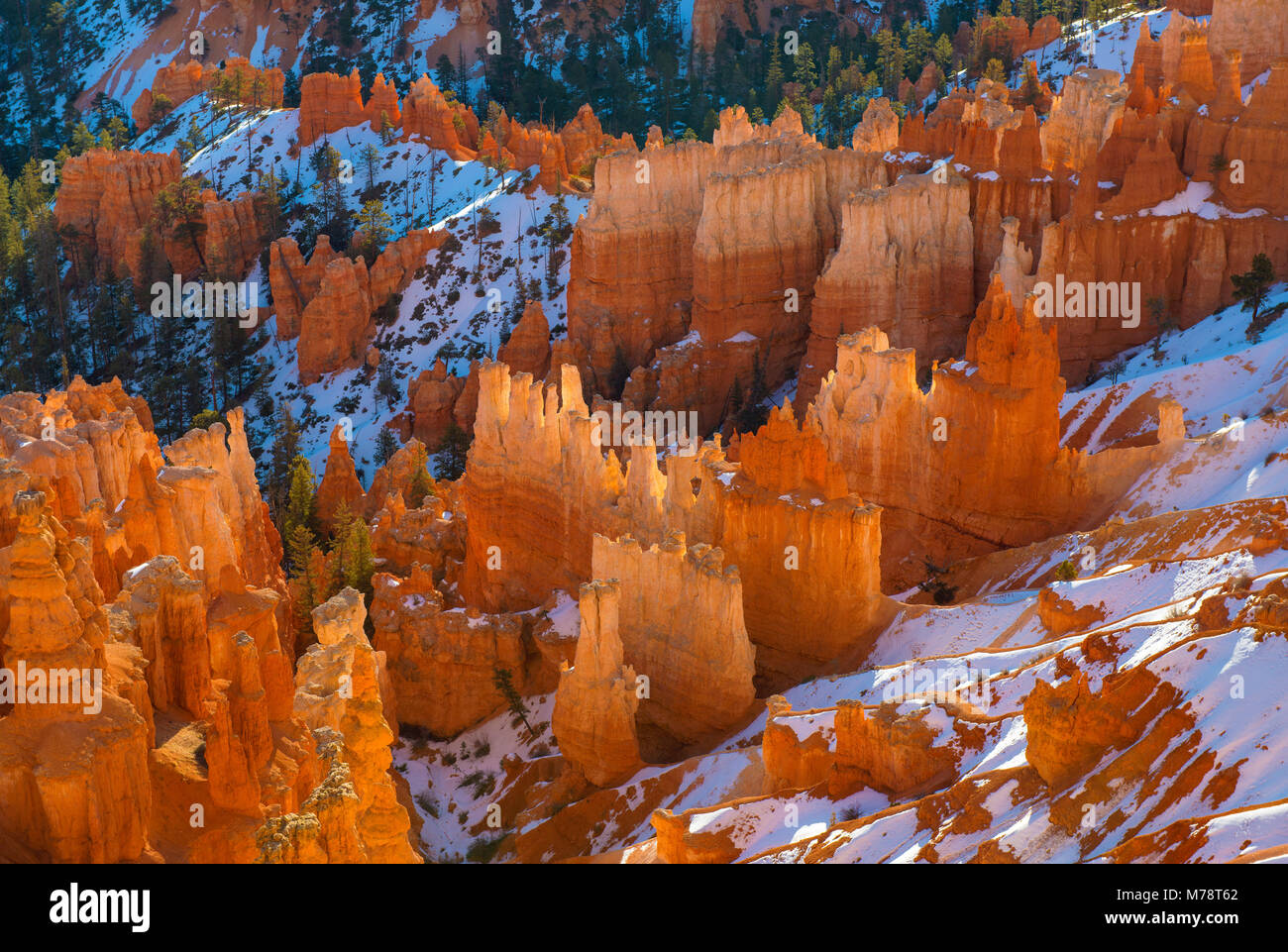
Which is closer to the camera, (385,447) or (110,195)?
(385,447)

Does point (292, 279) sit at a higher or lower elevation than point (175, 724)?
lower

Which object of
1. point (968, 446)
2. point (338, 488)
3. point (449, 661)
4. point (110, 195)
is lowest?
point (338, 488)

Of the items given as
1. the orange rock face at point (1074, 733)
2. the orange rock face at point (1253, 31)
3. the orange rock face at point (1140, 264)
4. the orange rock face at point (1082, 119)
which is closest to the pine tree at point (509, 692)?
the orange rock face at point (1074, 733)

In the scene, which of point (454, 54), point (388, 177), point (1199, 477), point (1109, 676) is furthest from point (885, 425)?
point (454, 54)

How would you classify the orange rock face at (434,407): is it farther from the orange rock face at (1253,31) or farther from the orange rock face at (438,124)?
the orange rock face at (1253,31)

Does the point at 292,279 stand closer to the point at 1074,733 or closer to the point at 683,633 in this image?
the point at 683,633

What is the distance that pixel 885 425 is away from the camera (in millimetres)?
40281

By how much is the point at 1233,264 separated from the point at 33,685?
4242 centimetres

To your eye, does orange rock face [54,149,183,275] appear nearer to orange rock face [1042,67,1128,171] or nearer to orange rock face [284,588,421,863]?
orange rock face [1042,67,1128,171]

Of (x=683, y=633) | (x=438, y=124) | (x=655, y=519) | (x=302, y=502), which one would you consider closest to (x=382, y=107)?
(x=438, y=124)

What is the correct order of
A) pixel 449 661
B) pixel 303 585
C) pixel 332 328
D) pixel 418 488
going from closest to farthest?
pixel 449 661
pixel 303 585
pixel 418 488
pixel 332 328

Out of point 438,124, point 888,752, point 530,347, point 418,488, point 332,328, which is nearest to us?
point 888,752

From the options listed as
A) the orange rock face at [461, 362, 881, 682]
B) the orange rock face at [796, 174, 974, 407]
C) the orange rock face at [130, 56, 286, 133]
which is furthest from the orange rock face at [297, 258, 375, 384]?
the orange rock face at [461, 362, 881, 682]

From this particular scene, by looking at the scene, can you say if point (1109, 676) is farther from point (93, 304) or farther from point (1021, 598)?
point (93, 304)
